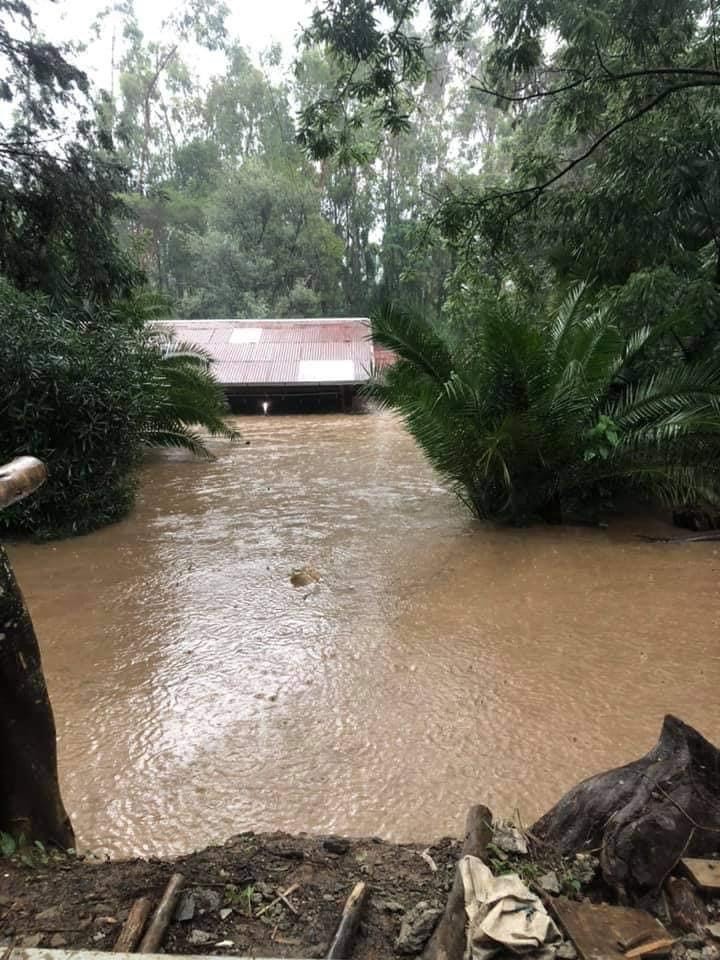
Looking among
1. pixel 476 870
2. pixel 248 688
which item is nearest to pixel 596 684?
pixel 248 688

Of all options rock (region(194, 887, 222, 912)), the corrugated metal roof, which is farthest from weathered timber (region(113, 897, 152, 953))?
the corrugated metal roof

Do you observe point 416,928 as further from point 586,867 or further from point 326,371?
point 326,371

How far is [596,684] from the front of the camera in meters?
3.69

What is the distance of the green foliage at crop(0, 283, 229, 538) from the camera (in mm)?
6301

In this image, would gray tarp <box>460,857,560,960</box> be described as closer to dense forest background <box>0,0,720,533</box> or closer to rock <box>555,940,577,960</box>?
rock <box>555,940,577,960</box>

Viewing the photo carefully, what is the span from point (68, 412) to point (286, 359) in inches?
410

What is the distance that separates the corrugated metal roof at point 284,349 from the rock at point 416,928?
13856 millimetres

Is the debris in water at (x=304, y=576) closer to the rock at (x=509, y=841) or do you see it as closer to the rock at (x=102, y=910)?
the rock at (x=509, y=841)

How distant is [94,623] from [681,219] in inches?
231

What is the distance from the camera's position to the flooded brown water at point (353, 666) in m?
2.84

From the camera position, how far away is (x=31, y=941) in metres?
1.46

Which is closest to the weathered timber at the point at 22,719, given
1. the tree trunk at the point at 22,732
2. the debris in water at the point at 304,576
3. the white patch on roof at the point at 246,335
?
the tree trunk at the point at 22,732

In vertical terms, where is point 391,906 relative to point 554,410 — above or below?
below

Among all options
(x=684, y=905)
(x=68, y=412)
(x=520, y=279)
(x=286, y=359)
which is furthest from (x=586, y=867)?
(x=286, y=359)
